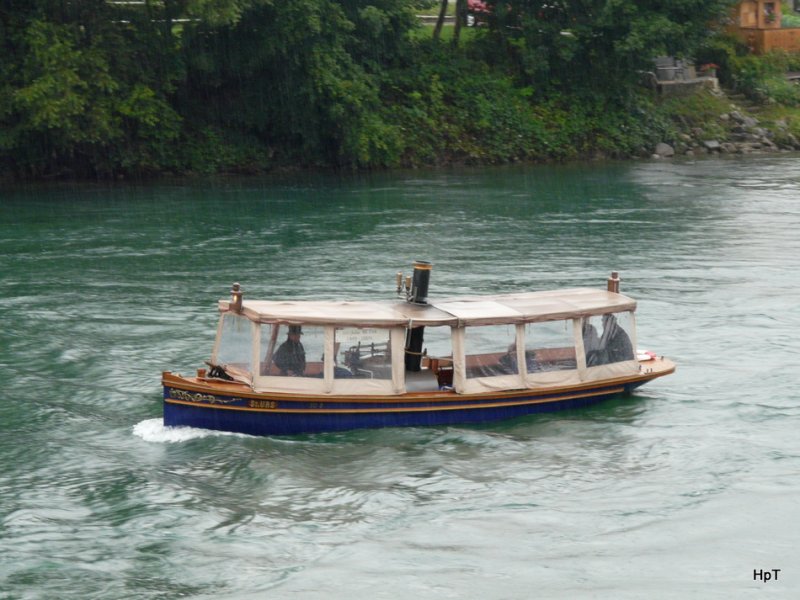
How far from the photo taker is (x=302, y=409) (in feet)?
62.3

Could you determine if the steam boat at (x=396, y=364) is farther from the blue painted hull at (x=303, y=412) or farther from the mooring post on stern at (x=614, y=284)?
the mooring post on stern at (x=614, y=284)

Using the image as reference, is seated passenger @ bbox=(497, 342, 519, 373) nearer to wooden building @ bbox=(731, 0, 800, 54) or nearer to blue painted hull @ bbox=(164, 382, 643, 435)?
blue painted hull @ bbox=(164, 382, 643, 435)

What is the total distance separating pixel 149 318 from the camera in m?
27.2

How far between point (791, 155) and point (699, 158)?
4.19m

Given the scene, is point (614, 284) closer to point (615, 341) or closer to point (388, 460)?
point (615, 341)

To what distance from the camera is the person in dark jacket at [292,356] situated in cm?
1895

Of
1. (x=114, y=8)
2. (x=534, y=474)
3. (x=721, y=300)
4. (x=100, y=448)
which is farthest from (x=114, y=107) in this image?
(x=534, y=474)

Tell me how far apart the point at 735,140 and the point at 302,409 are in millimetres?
42932

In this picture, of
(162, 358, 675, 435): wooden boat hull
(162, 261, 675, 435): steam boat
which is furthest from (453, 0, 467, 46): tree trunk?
(162, 358, 675, 435): wooden boat hull

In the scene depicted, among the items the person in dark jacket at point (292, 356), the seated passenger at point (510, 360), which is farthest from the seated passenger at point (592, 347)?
the person in dark jacket at point (292, 356)

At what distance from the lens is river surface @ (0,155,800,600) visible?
1546cm

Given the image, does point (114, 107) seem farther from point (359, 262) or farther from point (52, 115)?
point (359, 262)

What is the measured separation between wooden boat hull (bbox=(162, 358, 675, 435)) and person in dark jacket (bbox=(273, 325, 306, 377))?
406 mm

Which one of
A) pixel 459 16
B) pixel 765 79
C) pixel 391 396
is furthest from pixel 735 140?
pixel 391 396
